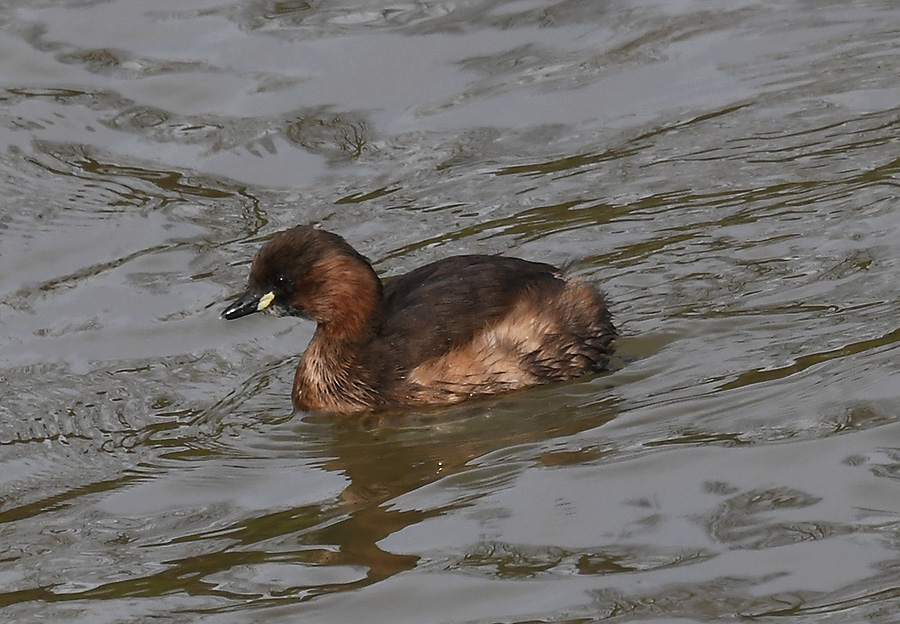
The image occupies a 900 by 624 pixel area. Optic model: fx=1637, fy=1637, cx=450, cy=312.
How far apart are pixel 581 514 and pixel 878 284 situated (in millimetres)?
2409

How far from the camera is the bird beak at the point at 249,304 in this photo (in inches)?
288

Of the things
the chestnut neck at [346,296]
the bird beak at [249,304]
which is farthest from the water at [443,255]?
the chestnut neck at [346,296]

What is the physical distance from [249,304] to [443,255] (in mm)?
1425

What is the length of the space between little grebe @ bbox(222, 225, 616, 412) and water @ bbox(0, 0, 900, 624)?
15 centimetres

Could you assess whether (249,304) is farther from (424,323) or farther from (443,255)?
(443,255)

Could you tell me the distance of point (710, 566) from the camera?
5156 mm

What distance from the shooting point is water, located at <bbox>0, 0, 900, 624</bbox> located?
5.42 m

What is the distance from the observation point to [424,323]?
23.2ft

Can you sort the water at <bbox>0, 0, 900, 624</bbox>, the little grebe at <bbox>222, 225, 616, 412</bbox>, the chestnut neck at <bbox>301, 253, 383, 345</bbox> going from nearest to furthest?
1. the water at <bbox>0, 0, 900, 624</bbox>
2. the little grebe at <bbox>222, 225, 616, 412</bbox>
3. the chestnut neck at <bbox>301, 253, 383, 345</bbox>

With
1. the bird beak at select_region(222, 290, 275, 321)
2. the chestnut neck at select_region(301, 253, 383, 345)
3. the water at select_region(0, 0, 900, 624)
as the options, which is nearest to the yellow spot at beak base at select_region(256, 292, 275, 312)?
the bird beak at select_region(222, 290, 275, 321)

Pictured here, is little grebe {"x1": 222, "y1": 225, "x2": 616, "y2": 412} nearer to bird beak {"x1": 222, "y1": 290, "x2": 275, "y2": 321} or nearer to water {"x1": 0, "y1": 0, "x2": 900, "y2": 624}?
bird beak {"x1": 222, "y1": 290, "x2": 275, "y2": 321}

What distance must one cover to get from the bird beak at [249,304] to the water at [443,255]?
1.14ft

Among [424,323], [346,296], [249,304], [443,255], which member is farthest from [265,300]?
[443,255]

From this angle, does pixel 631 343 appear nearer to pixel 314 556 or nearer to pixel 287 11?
pixel 314 556
